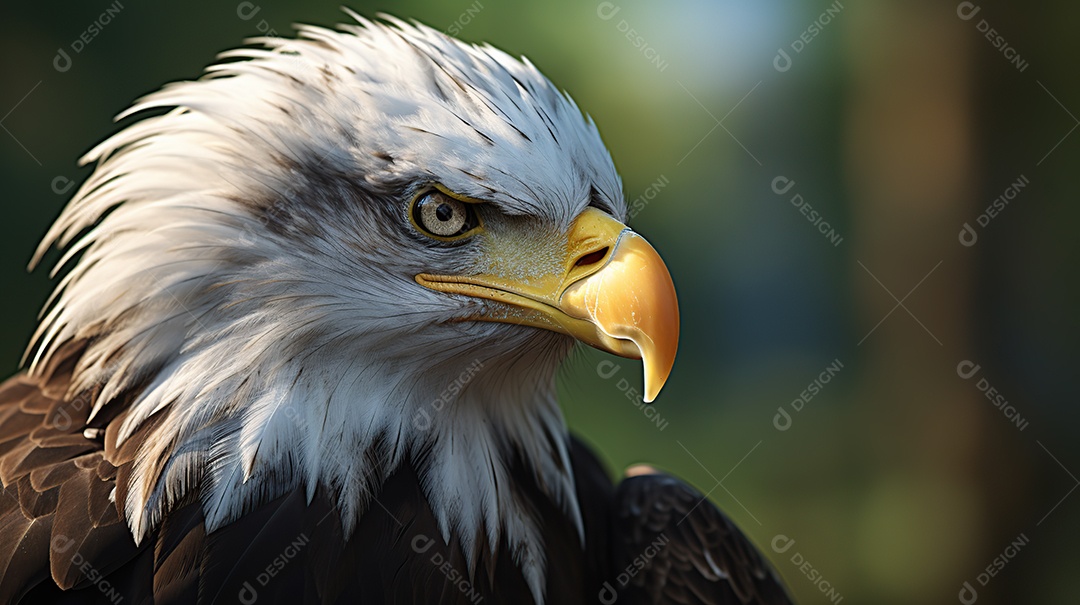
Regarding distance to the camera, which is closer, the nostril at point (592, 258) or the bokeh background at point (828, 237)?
the nostril at point (592, 258)

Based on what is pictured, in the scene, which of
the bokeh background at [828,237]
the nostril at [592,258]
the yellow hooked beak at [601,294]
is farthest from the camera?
the bokeh background at [828,237]

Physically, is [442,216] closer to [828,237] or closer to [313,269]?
[313,269]

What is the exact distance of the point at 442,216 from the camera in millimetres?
1548

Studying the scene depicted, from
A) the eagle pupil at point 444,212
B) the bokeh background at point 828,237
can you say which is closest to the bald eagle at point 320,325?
the eagle pupil at point 444,212

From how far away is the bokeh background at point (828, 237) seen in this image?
4508mm

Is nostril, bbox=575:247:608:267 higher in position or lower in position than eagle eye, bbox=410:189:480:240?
higher

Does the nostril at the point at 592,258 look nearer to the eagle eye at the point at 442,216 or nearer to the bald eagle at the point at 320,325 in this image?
the bald eagle at the point at 320,325

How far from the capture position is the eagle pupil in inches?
60.7

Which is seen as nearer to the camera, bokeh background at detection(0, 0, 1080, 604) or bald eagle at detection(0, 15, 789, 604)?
bald eagle at detection(0, 15, 789, 604)

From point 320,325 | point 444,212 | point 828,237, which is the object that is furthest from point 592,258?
point 828,237

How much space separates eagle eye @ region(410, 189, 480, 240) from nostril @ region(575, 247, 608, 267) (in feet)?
0.67

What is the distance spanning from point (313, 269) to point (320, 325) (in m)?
0.10

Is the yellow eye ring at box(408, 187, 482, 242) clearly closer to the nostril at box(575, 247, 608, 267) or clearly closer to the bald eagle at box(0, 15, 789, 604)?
the bald eagle at box(0, 15, 789, 604)

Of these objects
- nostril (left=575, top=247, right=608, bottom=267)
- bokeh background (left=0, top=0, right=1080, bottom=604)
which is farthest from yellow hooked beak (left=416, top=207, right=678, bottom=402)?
bokeh background (left=0, top=0, right=1080, bottom=604)
